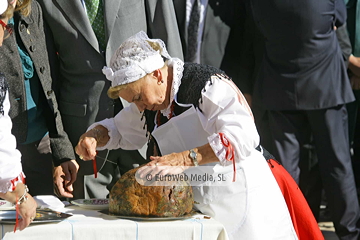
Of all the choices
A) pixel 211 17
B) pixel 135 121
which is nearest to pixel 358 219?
pixel 211 17

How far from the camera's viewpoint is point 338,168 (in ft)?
13.4

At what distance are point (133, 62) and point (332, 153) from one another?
2177mm

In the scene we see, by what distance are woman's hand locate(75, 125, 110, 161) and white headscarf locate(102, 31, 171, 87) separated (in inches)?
13.7

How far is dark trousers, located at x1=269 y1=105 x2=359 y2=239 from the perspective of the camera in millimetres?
4055

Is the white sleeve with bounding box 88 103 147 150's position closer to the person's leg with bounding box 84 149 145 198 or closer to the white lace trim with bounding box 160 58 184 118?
the white lace trim with bounding box 160 58 184 118

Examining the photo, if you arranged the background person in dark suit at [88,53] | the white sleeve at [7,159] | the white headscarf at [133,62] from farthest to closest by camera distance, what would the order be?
1. the background person in dark suit at [88,53]
2. the white headscarf at [133,62]
3. the white sleeve at [7,159]

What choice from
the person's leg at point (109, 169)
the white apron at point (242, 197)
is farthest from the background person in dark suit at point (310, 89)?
the white apron at point (242, 197)

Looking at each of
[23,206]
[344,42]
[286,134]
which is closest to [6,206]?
[23,206]

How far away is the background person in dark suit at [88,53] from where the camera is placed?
324 centimetres

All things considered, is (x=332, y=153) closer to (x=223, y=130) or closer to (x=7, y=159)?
(x=223, y=130)

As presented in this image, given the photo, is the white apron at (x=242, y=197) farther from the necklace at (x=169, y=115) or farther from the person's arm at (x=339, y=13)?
the person's arm at (x=339, y=13)

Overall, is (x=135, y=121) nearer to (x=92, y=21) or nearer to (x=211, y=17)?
(x=92, y=21)

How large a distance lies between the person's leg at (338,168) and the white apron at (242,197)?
1627mm

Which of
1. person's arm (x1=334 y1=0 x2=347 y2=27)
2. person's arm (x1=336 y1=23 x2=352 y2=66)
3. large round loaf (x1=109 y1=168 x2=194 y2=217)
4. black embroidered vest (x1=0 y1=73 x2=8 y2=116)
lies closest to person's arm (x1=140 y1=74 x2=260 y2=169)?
large round loaf (x1=109 y1=168 x2=194 y2=217)
